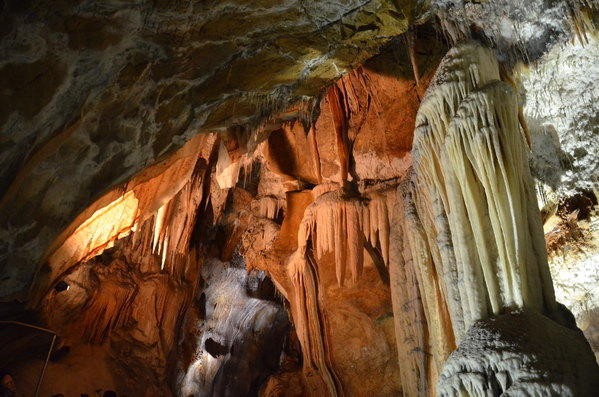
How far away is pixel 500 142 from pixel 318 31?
183 centimetres

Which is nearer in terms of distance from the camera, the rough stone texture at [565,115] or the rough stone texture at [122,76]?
the rough stone texture at [122,76]

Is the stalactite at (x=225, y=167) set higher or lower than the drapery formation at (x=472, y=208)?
higher

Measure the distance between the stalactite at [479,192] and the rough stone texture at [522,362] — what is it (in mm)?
255

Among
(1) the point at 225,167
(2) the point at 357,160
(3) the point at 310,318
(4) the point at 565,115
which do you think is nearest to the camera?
(4) the point at 565,115

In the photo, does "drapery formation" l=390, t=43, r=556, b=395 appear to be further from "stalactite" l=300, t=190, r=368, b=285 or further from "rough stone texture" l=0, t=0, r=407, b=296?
"stalactite" l=300, t=190, r=368, b=285

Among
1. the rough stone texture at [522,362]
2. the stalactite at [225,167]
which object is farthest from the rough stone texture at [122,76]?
the rough stone texture at [522,362]

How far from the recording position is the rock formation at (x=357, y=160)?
3514 mm

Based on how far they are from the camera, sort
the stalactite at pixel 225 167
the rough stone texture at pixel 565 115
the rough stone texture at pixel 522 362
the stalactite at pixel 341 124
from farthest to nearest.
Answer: the stalactite at pixel 341 124 → the stalactite at pixel 225 167 → the rough stone texture at pixel 565 115 → the rough stone texture at pixel 522 362

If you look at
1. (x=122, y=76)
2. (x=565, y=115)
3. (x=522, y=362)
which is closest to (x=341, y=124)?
(x=565, y=115)

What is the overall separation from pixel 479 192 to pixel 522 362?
1.40 m

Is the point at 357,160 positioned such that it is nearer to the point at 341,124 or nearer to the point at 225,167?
the point at 341,124

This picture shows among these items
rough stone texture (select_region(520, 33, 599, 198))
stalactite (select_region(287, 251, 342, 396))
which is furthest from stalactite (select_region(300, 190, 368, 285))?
rough stone texture (select_region(520, 33, 599, 198))

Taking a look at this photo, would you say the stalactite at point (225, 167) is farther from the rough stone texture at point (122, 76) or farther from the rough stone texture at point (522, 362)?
the rough stone texture at point (522, 362)

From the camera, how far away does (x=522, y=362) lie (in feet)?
9.82
